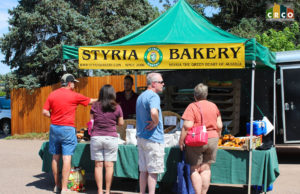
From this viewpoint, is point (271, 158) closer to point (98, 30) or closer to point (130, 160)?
point (130, 160)

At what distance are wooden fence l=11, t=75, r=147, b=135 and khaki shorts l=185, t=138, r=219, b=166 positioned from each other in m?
11.5

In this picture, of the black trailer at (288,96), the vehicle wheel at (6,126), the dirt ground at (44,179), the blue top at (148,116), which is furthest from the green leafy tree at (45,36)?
the blue top at (148,116)

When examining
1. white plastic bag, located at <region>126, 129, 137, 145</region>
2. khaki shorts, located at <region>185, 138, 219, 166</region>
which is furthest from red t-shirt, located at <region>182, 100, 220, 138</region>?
white plastic bag, located at <region>126, 129, 137, 145</region>

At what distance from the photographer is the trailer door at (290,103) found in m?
9.56

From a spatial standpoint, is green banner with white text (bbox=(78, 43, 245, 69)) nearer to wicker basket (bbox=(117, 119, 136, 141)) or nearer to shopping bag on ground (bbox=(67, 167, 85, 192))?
wicker basket (bbox=(117, 119, 136, 141))

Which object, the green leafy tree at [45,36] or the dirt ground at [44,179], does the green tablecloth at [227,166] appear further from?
the green leafy tree at [45,36]

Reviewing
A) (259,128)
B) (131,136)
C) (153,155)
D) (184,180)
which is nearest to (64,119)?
(131,136)

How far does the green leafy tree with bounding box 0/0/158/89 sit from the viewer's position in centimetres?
1692

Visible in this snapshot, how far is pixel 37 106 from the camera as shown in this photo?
17.7 meters

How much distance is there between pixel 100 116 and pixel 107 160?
70 cm

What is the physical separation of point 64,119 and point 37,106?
39.1 feet

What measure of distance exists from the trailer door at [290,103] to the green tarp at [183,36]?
84.4 inches

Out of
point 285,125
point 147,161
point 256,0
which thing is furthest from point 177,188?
point 256,0

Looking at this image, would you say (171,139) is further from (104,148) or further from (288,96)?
(288,96)
